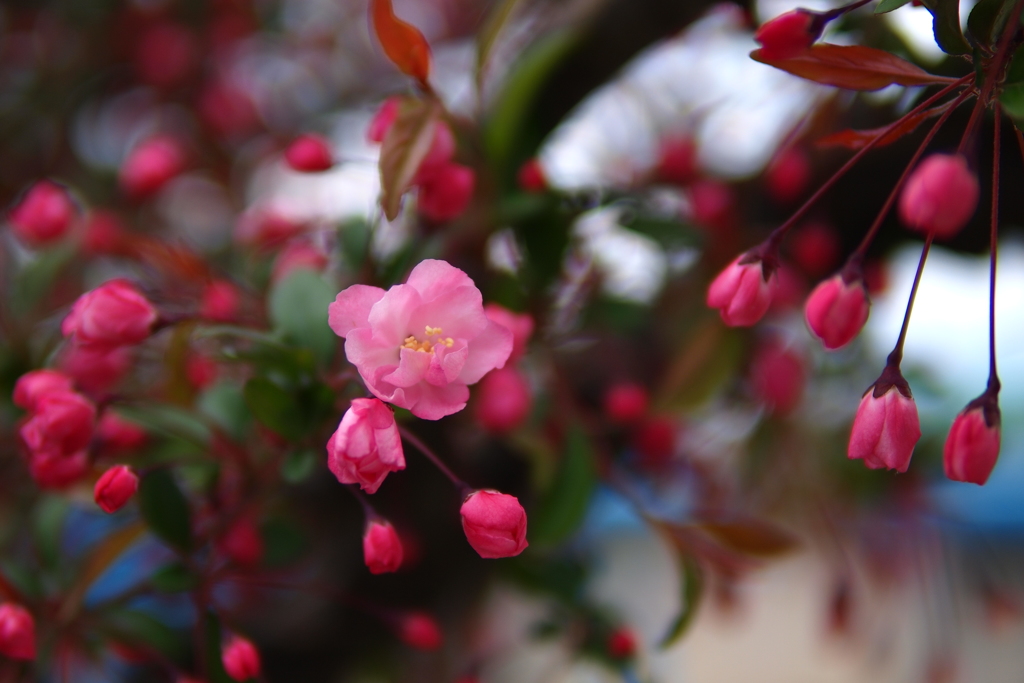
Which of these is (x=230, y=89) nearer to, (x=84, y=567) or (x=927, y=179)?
(x=84, y=567)

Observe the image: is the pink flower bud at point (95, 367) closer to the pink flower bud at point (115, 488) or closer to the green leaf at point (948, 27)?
the pink flower bud at point (115, 488)

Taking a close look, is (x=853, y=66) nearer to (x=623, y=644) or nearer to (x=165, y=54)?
(x=623, y=644)

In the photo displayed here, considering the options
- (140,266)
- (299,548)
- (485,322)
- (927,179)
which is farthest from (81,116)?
(927,179)

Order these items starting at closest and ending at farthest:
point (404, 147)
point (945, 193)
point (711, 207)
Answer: point (945, 193), point (404, 147), point (711, 207)

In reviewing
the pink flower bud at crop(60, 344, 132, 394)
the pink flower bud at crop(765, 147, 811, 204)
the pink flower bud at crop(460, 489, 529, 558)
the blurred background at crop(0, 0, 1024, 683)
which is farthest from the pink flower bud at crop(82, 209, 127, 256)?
the pink flower bud at crop(765, 147, 811, 204)

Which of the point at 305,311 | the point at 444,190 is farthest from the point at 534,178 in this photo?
the point at 305,311
